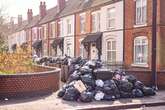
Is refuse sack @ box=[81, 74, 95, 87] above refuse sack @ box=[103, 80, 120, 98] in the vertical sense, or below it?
above

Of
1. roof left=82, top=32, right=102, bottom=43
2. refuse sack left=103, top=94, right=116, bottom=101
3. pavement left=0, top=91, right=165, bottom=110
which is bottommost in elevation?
pavement left=0, top=91, right=165, bottom=110

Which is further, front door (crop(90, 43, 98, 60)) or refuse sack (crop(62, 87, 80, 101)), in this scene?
front door (crop(90, 43, 98, 60))

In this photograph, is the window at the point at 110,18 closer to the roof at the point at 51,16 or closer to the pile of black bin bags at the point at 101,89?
the pile of black bin bags at the point at 101,89

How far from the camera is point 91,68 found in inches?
600

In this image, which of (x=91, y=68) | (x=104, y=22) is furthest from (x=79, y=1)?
(x=91, y=68)

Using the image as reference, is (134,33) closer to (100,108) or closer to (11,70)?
(11,70)

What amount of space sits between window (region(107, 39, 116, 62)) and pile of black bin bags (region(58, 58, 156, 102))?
36.6 ft

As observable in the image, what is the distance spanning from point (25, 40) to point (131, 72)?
133ft

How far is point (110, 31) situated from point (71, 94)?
46.8 feet

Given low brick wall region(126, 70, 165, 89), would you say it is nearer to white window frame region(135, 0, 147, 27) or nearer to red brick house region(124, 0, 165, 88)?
red brick house region(124, 0, 165, 88)

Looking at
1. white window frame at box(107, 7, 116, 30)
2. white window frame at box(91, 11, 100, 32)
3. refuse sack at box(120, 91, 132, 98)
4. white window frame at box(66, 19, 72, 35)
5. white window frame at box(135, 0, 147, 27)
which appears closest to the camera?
refuse sack at box(120, 91, 132, 98)

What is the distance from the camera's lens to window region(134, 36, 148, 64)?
73.4ft

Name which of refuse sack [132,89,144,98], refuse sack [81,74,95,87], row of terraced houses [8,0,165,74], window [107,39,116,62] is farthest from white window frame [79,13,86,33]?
refuse sack [132,89,144,98]

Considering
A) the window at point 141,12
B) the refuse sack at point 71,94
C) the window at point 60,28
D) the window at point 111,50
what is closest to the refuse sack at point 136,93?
the refuse sack at point 71,94
